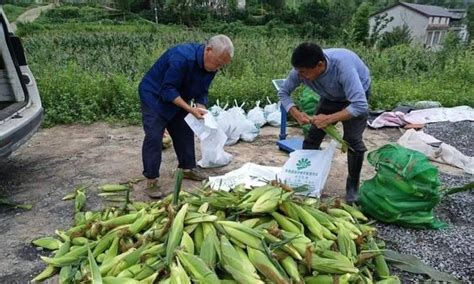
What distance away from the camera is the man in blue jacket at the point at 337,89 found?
322cm

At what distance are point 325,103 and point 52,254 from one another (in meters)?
2.61

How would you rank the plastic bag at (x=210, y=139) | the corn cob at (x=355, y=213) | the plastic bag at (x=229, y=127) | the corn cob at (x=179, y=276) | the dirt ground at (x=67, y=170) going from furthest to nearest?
1. the plastic bag at (x=229, y=127)
2. the plastic bag at (x=210, y=139)
3. the corn cob at (x=355, y=213)
4. the dirt ground at (x=67, y=170)
5. the corn cob at (x=179, y=276)

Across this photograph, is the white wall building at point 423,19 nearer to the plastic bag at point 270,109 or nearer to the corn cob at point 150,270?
the plastic bag at point 270,109

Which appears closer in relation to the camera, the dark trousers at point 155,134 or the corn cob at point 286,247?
the corn cob at point 286,247

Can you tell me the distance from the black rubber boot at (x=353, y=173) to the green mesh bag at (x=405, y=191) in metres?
0.25

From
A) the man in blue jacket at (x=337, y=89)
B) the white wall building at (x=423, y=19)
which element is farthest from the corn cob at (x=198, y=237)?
the white wall building at (x=423, y=19)

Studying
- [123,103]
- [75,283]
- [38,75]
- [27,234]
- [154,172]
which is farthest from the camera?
[38,75]

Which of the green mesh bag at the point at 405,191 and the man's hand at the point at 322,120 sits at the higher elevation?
the man's hand at the point at 322,120

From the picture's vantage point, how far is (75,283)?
8.09 feet

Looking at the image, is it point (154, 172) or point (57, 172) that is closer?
point (154, 172)

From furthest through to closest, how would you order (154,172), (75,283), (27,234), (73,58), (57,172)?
(73,58), (57,172), (154,172), (27,234), (75,283)

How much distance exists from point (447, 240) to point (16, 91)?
441cm

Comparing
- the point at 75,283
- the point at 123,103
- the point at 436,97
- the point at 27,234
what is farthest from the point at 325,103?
the point at 436,97

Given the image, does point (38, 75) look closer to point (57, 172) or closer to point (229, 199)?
point (57, 172)
